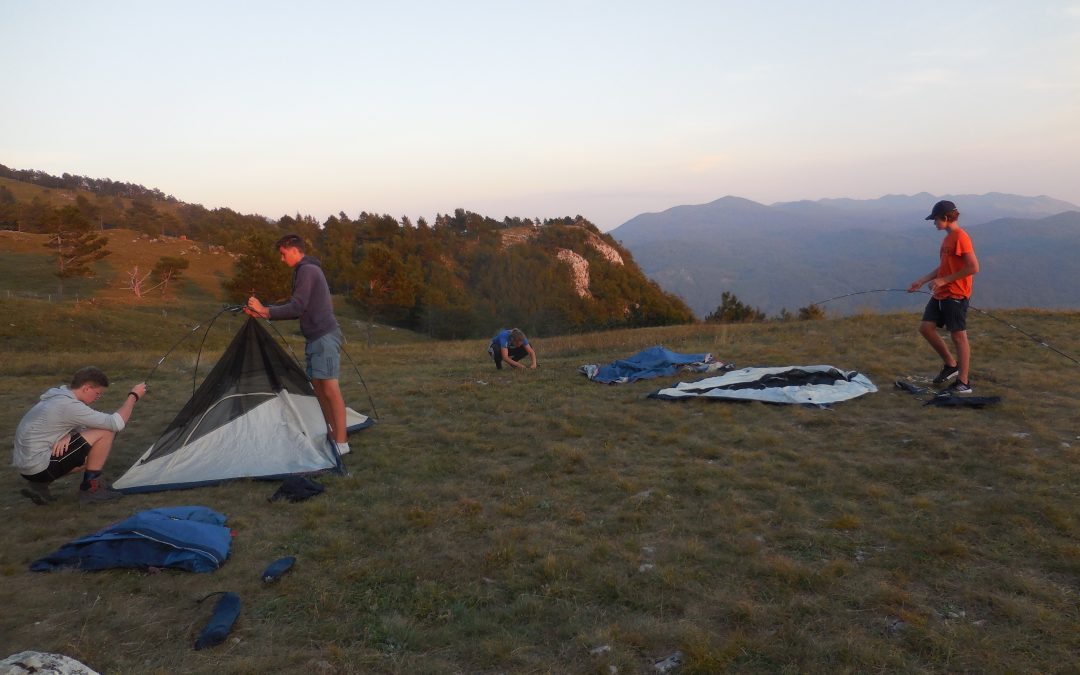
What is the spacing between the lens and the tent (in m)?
6.15

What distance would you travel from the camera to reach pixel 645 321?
51719 mm

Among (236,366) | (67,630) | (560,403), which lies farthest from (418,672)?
(560,403)

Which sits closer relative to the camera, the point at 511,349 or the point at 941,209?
the point at 941,209

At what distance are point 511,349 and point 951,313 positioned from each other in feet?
25.3

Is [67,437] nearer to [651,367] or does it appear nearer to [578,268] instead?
[651,367]

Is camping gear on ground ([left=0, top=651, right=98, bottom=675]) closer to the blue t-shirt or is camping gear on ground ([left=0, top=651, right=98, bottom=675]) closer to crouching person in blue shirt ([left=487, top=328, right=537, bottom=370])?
crouching person in blue shirt ([left=487, top=328, right=537, bottom=370])

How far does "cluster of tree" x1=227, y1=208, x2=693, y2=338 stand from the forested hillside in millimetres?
117

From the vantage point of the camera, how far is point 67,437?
5.49 metres

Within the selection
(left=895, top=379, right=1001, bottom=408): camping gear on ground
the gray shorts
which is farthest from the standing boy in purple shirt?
(left=895, top=379, right=1001, bottom=408): camping gear on ground

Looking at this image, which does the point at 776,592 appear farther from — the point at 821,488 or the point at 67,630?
the point at 67,630

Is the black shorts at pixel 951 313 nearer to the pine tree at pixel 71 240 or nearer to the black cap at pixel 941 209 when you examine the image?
the black cap at pixel 941 209

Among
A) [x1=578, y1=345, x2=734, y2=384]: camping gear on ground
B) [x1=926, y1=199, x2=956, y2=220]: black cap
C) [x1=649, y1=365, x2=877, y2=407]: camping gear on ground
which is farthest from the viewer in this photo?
[x1=578, y1=345, x2=734, y2=384]: camping gear on ground

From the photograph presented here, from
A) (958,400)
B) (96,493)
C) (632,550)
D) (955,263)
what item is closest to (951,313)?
(955,263)

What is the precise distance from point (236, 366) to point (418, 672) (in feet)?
16.1
